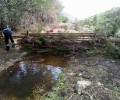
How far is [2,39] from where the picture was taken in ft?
53.9

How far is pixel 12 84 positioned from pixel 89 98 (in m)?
3.35

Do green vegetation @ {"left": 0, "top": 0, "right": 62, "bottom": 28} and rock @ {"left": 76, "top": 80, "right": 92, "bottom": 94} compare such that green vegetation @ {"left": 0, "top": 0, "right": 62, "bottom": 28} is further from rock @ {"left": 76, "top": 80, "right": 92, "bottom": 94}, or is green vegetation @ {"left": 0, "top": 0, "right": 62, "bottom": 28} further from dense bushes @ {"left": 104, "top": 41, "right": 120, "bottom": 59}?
rock @ {"left": 76, "top": 80, "right": 92, "bottom": 94}

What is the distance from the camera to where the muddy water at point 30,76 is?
30.0 feet

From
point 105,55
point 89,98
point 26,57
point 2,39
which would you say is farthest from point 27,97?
point 2,39

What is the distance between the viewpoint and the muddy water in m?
9.14

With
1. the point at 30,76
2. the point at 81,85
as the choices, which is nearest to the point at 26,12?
the point at 30,76

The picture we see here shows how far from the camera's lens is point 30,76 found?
10.9m

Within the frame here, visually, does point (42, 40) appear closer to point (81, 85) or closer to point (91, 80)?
point (91, 80)

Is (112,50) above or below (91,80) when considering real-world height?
above

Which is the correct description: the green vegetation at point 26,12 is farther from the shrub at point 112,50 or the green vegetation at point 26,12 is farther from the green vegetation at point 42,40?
the shrub at point 112,50

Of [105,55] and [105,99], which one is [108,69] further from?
[105,99]

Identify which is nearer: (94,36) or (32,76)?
(32,76)

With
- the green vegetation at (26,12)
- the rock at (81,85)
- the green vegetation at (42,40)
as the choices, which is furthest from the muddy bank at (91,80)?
the green vegetation at (26,12)

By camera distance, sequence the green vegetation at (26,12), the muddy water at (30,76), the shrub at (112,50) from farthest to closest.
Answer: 1. the green vegetation at (26,12)
2. the shrub at (112,50)
3. the muddy water at (30,76)
